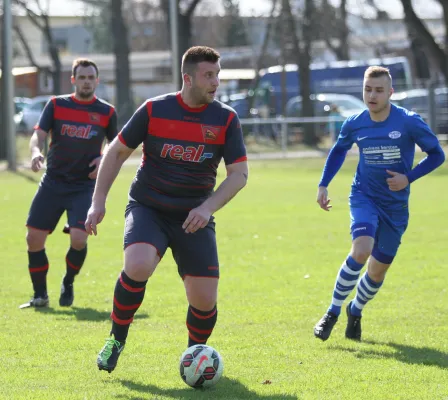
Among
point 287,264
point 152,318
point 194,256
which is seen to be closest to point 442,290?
point 287,264

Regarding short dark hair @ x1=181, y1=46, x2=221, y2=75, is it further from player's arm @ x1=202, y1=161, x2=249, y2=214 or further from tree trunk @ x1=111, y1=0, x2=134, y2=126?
tree trunk @ x1=111, y1=0, x2=134, y2=126

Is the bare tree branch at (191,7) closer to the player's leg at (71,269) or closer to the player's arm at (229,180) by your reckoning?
the player's leg at (71,269)

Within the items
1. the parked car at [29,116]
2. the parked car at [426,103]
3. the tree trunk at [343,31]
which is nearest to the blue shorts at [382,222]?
the parked car at [426,103]

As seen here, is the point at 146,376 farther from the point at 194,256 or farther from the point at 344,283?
the point at 344,283

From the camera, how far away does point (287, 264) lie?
11406mm

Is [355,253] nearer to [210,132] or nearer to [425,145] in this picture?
[425,145]

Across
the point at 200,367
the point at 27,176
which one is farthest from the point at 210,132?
the point at 27,176

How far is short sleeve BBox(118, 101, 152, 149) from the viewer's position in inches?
237

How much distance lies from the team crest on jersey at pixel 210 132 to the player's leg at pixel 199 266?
0.56 metres

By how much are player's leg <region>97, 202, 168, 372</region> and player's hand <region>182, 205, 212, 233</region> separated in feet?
0.89

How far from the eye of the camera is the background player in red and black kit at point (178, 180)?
5.95 m

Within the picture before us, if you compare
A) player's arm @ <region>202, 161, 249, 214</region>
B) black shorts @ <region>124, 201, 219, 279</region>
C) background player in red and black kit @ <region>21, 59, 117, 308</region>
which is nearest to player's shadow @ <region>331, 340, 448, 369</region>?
Answer: black shorts @ <region>124, 201, 219, 279</region>

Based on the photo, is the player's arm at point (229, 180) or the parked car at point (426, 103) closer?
the player's arm at point (229, 180)

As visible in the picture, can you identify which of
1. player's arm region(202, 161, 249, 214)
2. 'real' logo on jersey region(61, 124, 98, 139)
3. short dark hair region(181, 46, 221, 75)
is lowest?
player's arm region(202, 161, 249, 214)
